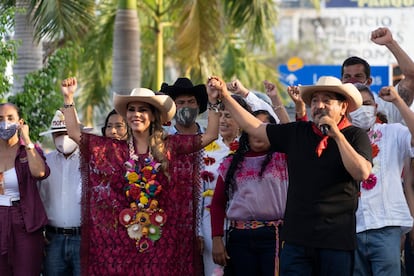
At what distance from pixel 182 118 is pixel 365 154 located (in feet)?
7.41

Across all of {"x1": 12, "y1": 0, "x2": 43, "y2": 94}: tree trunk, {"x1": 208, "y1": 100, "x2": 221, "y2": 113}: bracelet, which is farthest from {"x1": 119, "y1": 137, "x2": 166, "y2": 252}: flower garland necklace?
{"x1": 12, "y1": 0, "x2": 43, "y2": 94}: tree trunk

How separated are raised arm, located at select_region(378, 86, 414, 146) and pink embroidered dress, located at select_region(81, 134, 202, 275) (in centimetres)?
145

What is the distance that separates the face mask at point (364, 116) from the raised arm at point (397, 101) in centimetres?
39

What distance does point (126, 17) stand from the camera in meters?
17.1

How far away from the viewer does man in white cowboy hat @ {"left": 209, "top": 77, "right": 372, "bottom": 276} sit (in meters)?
7.22

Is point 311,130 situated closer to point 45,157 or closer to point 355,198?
point 355,198

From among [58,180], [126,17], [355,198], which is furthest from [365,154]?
[126,17]

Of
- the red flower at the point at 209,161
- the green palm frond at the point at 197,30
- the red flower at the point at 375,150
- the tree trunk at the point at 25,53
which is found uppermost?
the green palm frond at the point at 197,30

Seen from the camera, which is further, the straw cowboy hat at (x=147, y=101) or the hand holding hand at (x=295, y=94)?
the hand holding hand at (x=295, y=94)

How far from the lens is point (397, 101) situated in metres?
7.89

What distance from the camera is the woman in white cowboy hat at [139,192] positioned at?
802 centimetres

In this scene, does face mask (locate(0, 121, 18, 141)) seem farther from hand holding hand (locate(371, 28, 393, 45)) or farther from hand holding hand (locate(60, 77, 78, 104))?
hand holding hand (locate(371, 28, 393, 45))

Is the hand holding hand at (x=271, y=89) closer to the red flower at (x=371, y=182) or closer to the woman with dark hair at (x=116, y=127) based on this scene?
the red flower at (x=371, y=182)

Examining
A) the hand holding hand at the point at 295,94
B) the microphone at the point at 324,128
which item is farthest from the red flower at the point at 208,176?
the microphone at the point at 324,128
